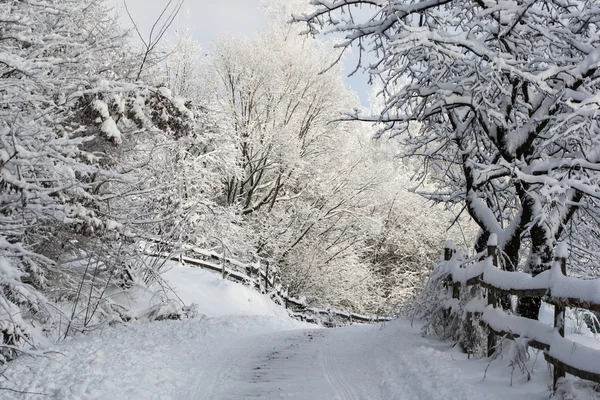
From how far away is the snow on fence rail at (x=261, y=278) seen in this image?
787 inches

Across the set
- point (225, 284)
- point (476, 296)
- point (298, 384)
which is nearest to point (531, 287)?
point (476, 296)

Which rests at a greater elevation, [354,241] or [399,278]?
[354,241]

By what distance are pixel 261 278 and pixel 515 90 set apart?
15.9 meters

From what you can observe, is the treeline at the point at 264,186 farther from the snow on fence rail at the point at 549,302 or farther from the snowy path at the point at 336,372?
the snow on fence rail at the point at 549,302

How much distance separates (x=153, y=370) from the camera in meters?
6.83

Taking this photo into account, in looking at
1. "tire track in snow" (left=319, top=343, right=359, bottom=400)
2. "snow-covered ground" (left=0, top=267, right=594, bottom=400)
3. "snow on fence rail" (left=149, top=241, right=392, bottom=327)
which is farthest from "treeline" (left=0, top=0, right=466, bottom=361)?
"tire track in snow" (left=319, top=343, right=359, bottom=400)

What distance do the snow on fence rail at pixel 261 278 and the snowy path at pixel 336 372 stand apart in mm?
9692

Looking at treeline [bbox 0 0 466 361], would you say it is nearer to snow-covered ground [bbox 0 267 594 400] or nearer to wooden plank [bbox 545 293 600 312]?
snow-covered ground [bbox 0 267 594 400]

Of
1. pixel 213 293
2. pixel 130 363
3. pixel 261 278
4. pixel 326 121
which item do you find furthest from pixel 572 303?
pixel 261 278

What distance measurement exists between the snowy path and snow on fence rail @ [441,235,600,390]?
79 centimetres

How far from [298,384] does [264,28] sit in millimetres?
23677

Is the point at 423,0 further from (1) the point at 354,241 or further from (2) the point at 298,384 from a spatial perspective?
(1) the point at 354,241

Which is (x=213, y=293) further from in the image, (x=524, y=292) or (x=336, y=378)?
(x=524, y=292)

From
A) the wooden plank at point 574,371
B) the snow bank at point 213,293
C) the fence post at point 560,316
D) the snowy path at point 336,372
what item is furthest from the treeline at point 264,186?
the wooden plank at point 574,371
